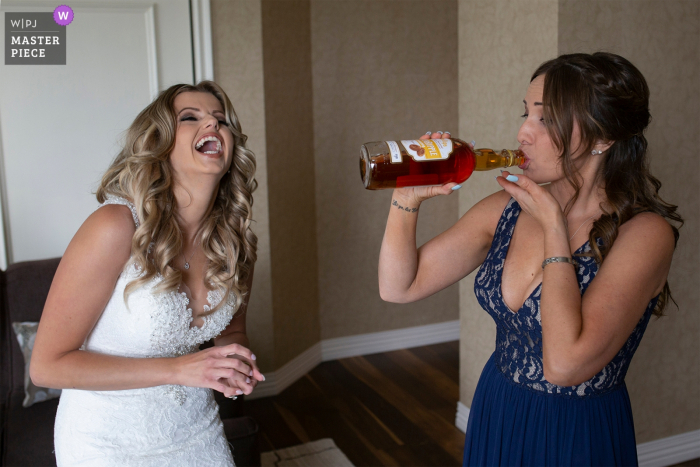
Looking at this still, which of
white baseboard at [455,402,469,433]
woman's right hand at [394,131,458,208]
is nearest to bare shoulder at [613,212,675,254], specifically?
woman's right hand at [394,131,458,208]

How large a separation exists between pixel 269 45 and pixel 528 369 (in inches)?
106

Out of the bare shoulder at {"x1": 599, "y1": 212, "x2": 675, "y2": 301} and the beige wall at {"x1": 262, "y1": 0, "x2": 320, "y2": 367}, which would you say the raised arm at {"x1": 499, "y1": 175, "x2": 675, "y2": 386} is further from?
the beige wall at {"x1": 262, "y1": 0, "x2": 320, "y2": 367}

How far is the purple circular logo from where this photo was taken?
297cm

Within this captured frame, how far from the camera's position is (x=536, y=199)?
1.30 m

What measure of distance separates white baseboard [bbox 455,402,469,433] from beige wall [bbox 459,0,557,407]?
40 millimetres

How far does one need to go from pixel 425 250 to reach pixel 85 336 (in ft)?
2.84

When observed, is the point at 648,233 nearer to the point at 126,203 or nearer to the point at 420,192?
the point at 420,192

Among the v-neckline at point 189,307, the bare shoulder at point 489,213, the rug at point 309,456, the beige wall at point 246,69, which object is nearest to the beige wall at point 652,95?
the rug at point 309,456

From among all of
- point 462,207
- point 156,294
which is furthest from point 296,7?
point 156,294

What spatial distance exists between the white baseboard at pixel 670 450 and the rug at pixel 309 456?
4.34 ft

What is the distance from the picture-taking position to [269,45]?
3537 mm

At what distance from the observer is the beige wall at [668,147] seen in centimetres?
239

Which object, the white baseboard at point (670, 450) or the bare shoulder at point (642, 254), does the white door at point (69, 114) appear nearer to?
the bare shoulder at point (642, 254)

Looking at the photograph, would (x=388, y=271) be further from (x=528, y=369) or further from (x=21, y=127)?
(x=21, y=127)
